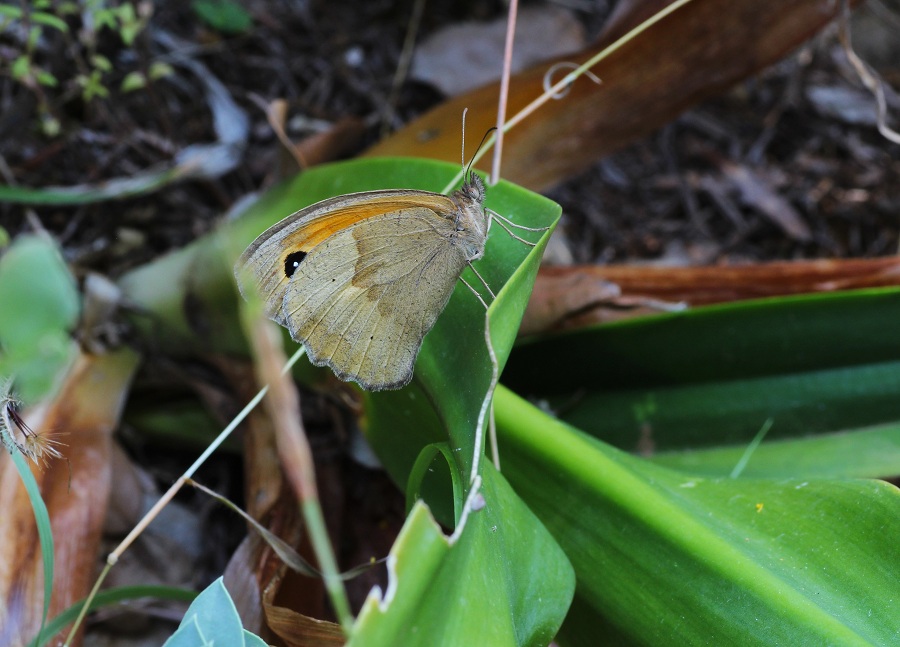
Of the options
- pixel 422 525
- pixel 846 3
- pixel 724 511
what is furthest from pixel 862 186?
pixel 422 525

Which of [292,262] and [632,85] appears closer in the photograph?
[292,262]

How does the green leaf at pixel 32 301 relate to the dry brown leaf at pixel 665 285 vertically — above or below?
above

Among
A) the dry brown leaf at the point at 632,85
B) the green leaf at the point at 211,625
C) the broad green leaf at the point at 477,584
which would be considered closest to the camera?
the broad green leaf at the point at 477,584

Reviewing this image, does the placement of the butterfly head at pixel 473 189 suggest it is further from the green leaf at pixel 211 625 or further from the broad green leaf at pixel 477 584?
the green leaf at pixel 211 625

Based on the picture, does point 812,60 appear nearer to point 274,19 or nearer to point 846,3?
point 846,3

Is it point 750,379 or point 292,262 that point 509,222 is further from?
point 750,379

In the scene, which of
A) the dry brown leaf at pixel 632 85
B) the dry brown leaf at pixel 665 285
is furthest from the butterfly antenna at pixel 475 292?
the dry brown leaf at pixel 632 85

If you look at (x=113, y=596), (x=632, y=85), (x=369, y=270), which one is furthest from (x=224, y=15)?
(x=113, y=596)
